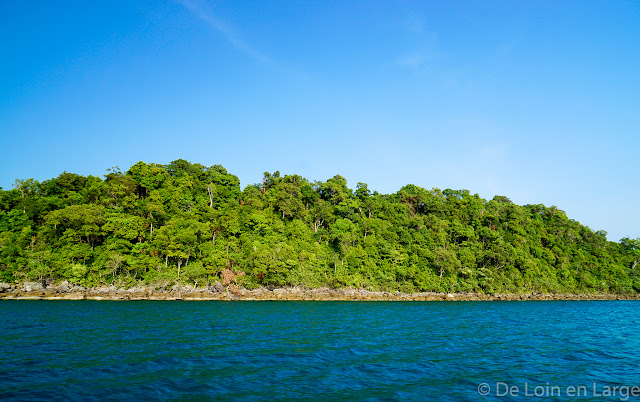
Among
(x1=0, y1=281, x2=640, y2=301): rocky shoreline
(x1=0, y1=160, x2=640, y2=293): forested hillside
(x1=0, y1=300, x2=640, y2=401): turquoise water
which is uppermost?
(x1=0, y1=160, x2=640, y2=293): forested hillside

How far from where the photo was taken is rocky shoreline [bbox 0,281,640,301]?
48.7 m

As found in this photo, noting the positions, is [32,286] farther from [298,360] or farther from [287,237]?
[298,360]

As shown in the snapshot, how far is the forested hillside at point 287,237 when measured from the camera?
182ft

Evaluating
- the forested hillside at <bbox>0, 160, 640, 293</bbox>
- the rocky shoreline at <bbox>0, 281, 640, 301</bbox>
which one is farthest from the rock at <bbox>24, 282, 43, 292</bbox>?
the forested hillside at <bbox>0, 160, 640, 293</bbox>

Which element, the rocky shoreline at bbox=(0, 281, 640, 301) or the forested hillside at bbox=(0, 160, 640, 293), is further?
the forested hillside at bbox=(0, 160, 640, 293)

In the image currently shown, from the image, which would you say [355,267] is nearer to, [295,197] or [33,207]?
[295,197]

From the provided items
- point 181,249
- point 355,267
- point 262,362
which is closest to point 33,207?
point 181,249

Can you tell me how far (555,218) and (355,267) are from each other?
68.4 m

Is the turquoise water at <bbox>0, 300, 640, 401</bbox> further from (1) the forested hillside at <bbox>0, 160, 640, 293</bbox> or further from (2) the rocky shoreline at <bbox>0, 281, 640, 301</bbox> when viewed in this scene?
(1) the forested hillside at <bbox>0, 160, 640, 293</bbox>

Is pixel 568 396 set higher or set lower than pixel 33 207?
lower

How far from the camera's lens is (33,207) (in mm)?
59562

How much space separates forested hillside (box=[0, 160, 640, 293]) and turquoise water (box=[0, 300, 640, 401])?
2862 cm

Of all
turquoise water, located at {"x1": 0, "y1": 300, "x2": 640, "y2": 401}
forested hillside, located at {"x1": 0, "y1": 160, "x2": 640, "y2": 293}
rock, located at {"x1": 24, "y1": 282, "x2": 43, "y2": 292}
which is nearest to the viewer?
turquoise water, located at {"x1": 0, "y1": 300, "x2": 640, "y2": 401}

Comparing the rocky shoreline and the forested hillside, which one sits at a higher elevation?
→ the forested hillside
